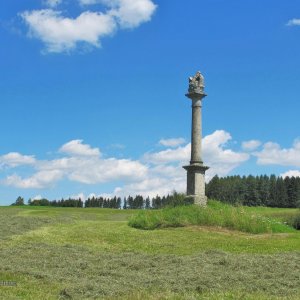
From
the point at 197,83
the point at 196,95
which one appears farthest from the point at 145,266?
the point at 197,83

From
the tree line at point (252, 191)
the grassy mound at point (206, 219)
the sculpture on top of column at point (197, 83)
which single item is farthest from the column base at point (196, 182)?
the tree line at point (252, 191)

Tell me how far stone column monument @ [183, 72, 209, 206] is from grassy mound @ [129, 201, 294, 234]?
1.26 m

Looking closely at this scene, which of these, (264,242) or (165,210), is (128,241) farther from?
(165,210)

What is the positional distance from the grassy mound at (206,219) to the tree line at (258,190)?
88.7 meters

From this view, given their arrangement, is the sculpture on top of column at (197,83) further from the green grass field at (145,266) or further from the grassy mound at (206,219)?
the green grass field at (145,266)

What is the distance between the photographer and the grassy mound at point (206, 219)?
2816cm

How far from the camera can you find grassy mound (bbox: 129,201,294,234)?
28156 millimetres

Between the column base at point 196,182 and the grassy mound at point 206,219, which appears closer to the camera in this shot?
the grassy mound at point 206,219

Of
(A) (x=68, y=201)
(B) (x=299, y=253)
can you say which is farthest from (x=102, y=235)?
(A) (x=68, y=201)

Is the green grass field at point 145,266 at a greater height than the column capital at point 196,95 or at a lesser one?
lesser

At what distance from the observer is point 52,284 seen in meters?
11.6

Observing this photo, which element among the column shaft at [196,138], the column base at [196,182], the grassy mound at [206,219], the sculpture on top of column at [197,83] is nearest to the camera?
the grassy mound at [206,219]

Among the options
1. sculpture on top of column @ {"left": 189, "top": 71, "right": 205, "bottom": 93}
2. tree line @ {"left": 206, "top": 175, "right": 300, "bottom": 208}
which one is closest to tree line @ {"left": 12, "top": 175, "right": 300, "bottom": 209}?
tree line @ {"left": 206, "top": 175, "right": 300, "bottom": 208}

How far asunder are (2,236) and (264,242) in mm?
11486
